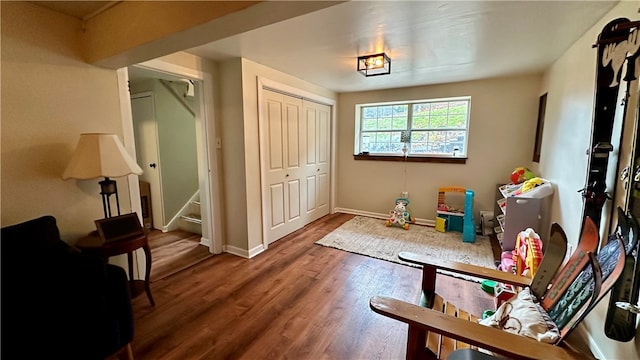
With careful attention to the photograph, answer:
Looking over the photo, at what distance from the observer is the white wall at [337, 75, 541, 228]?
354cm

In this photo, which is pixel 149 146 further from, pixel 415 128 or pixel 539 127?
pixel 539 127

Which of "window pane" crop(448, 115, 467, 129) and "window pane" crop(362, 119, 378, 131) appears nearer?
"window pane" crop(448, 115, 467, 129)

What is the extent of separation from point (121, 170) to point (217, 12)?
129cm

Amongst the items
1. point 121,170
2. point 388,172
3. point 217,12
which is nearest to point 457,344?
point 217,12

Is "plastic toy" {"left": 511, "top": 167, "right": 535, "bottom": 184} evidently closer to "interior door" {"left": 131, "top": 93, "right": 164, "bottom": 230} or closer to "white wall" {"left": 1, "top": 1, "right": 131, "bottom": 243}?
"white wall" {"left": 1, "top": 1, "right": 131, "bottom": 243}

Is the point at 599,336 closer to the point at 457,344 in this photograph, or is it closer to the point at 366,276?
the point at 457,344

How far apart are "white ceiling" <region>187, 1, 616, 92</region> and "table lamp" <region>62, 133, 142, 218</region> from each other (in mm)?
1265

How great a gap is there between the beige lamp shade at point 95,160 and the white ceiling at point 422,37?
2.88 feet

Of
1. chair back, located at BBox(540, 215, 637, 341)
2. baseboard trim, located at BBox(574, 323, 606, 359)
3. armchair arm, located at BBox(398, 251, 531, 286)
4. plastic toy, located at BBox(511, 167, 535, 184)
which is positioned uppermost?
plastic toy, located at BBox(511, 167, 535, 184)

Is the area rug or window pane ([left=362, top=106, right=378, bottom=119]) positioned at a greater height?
window pane ([left=362, top=106, right=378, bottom=119])

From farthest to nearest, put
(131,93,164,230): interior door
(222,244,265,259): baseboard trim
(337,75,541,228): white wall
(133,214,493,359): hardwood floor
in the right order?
(131,93,164,230): interior door → (337,75,541,228): white wall → (222,244,265,259): baseboard trim → (133,214,493,359): hardwood floor

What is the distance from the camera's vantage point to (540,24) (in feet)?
6.44

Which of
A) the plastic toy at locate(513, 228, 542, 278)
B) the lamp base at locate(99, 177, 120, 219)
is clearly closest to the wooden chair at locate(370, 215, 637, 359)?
the plastic toy at locate(513, 228, 542, 278)

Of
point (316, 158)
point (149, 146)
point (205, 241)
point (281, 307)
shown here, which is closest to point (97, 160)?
point (281, 307)
